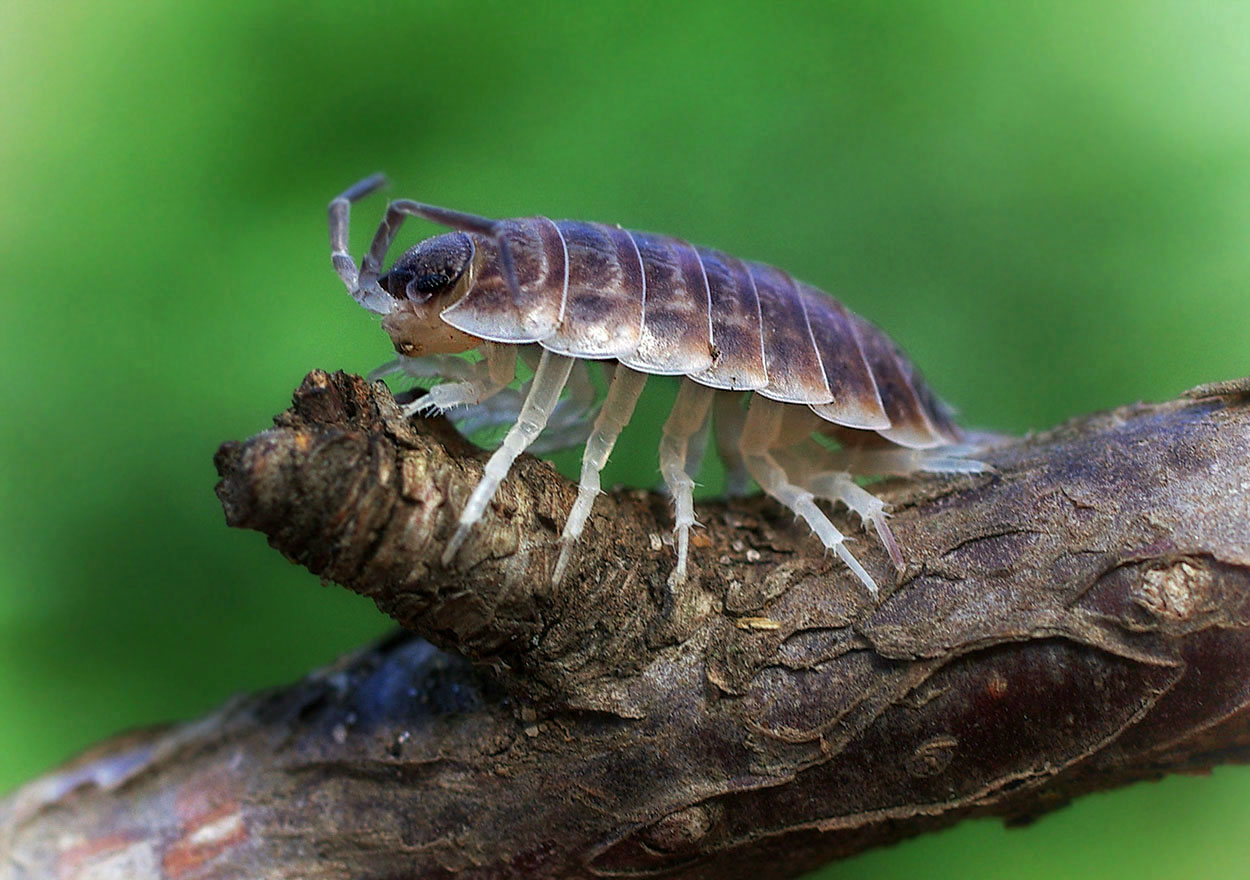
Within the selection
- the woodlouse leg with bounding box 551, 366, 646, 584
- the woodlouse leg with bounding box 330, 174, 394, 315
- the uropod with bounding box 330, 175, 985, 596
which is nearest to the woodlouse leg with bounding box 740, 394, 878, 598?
the uropod with bounding box 330, 175, 985, 596

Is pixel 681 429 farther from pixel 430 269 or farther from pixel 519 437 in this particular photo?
pixel 430 269

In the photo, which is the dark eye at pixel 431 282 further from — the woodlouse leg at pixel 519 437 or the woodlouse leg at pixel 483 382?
the woodlouse leg at pixel 519 437

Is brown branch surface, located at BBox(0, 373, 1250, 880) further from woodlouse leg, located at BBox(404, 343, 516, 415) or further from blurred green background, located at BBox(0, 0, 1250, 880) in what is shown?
blurred green background, located at BBox(0, 0, 1250, 880)

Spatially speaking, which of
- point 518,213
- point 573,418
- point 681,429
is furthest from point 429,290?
point 518,213

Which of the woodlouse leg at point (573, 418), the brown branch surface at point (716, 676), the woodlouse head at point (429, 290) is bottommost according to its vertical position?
the brown branch surface at point (716, 676)

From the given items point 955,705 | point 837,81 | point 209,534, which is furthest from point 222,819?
point 837,81

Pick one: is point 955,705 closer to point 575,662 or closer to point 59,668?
point 575,662

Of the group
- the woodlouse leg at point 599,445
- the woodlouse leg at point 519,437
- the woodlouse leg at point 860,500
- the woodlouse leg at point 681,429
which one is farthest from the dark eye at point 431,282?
the woodlouse leg at point 860,500
